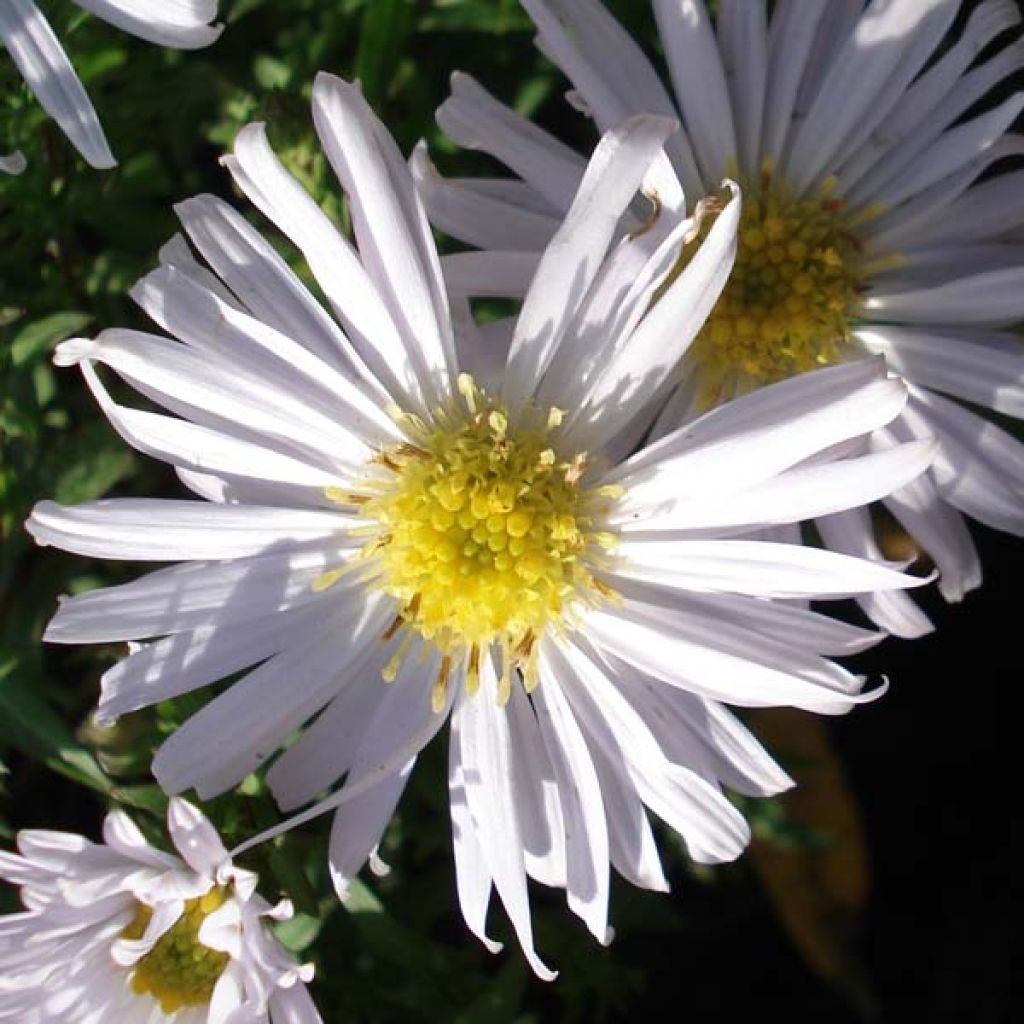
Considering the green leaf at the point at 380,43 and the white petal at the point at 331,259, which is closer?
the white petal at the point at 331,259

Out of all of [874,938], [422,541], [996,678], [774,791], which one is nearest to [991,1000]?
[874,938]

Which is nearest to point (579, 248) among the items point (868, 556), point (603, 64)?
point (603, 64)

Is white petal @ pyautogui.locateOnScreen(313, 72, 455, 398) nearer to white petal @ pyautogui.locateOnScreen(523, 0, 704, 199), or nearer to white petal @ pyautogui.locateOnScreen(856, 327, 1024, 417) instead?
white petal @ pyautogui.locateOnScreen(523, 0, 704, 199)

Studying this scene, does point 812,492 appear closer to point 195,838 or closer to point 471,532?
point 471,532

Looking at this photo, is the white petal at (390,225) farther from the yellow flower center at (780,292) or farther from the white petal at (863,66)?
the white petal at (863,66)

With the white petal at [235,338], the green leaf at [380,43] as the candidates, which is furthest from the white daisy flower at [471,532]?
the green leaf at [380,43]

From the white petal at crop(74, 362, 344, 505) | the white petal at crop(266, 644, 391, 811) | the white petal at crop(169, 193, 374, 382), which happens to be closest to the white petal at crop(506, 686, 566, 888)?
the white petal at crop(266, 644, 391, 811)
